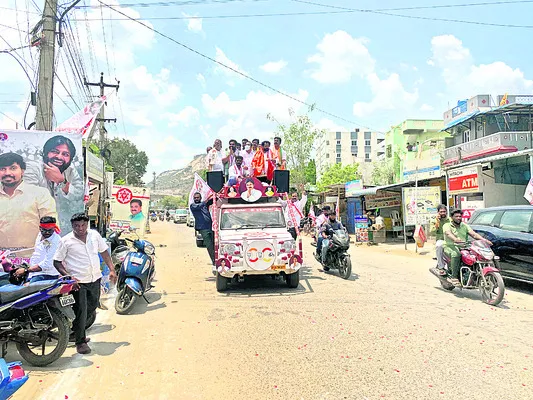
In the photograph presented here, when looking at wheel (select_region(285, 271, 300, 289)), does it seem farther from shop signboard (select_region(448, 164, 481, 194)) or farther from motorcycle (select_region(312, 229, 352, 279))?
shop signboard (select_region(448, 164, 481, 194))

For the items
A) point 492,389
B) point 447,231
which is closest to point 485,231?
point 447,231

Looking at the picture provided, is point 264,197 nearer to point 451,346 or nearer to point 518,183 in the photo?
point 451,346

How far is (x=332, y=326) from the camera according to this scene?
248 inches

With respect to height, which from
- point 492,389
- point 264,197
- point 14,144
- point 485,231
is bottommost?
point 492,389

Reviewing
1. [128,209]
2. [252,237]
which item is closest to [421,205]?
[252,237]

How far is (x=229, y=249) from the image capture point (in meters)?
8.66

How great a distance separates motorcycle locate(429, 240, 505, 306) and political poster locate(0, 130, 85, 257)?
7.69m

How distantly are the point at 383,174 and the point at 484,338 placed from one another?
146 ft

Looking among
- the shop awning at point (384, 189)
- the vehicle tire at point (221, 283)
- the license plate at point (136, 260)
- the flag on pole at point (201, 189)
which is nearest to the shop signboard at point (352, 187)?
the shop awning at point (384, 189)

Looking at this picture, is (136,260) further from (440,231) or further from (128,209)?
(128,209)

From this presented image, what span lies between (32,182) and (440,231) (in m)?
8.31

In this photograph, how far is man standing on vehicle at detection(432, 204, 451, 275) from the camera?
9031 mm

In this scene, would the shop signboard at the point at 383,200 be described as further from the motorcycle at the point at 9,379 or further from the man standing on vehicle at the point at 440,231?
the motorcycle at the point at 9,379

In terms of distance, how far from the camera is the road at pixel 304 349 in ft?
13.7
